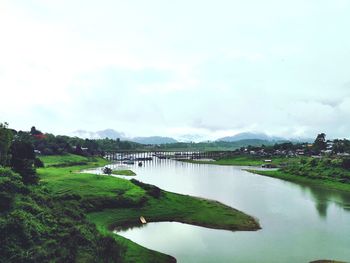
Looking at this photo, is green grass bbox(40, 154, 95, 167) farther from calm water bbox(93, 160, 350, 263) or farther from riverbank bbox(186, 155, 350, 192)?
calm water bbox(93, 160, 350, 263)

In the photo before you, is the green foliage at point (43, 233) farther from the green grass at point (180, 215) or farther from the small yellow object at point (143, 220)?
the small yellow object at point (143, 220)

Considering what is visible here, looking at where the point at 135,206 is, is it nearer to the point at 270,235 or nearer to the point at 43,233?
the point at 270,235

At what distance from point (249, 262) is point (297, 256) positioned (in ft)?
23.5

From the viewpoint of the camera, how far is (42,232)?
32625 mm

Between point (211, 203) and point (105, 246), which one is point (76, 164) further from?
point (105, 246)

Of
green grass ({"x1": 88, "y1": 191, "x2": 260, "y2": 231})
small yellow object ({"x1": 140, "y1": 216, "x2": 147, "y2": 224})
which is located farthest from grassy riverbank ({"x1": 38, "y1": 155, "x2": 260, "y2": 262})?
small yellow object ({"x1": 140, "y1": 216, "x2": 147, "y2": 224})

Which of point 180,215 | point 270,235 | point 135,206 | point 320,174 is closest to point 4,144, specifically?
point 135,206

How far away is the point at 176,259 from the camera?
140 ft

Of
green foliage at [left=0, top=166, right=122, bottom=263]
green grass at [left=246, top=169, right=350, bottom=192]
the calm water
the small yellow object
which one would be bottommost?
the calm water

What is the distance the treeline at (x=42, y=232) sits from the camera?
29281 millimetres

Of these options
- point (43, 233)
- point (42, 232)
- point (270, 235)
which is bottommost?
point (270, 235)

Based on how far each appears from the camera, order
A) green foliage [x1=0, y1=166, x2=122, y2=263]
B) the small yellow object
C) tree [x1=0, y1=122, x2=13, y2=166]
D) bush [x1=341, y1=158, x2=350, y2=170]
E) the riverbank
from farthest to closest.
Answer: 1. bush [x1=341, y1=158, x2=350, y2=170]
2. the riverbank
3. the small yellow object
4. tree [x1=0, y1=122, x2=13, y2=166]
5. green foliage [x1=0, y1=166, x2=122, y2=263]

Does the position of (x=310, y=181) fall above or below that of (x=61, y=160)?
below

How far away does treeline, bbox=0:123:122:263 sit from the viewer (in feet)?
96.1
